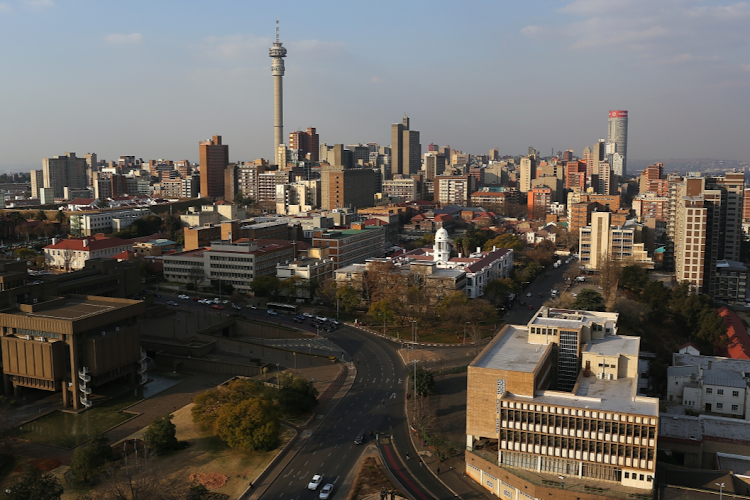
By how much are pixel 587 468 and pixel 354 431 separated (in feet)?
35.3

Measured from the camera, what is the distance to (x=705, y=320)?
47938 mm

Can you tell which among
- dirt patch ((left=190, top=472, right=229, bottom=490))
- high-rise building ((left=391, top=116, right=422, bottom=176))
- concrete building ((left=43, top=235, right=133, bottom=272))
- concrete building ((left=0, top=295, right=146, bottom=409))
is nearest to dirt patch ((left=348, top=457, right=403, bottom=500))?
dirt patch ((left=190, top=472, right=229, bottom=490))

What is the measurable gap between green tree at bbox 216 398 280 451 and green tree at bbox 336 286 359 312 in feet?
70.9

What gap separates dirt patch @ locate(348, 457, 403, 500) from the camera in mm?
25234

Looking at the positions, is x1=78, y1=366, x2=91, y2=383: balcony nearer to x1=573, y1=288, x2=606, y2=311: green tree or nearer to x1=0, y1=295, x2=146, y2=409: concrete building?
x1=0, y1=295, x2=146, y2=409: concrete building

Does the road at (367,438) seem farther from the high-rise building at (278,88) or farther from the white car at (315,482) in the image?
the high-rise building at (278,88)

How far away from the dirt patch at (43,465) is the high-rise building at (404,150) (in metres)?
157

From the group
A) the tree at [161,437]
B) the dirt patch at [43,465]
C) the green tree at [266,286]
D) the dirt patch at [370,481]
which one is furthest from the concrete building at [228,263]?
the dirt patch at [370,481]

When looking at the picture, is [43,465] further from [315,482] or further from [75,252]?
[75,252]

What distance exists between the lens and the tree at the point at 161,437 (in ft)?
93.6

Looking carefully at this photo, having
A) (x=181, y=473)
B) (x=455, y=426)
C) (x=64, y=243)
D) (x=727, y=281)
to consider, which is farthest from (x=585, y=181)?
(x=181, y=473)

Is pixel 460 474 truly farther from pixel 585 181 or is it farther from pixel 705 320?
pixel 585 181

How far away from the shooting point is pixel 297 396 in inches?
1271

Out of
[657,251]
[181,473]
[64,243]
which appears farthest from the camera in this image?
[657,251]
